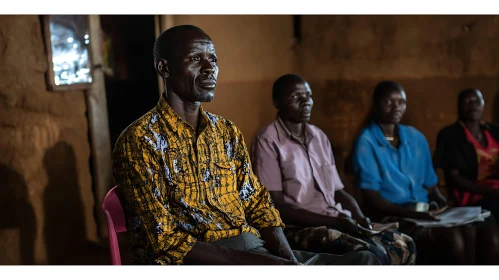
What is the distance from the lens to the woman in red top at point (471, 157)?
3404 millimetres

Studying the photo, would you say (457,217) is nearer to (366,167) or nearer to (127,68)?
(366,167)

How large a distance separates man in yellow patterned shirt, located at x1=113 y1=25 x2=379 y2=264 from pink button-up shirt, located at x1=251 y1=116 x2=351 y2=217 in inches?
19.2

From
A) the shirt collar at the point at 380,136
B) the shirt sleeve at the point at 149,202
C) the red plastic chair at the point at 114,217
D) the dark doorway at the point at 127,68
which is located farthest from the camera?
the dark doorway at the point at 127,68

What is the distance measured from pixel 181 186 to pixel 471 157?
7.36 ft

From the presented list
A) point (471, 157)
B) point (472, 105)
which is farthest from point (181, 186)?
point (472, 105)

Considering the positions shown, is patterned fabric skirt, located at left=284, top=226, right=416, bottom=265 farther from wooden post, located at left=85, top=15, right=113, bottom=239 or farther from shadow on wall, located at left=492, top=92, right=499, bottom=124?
shadow on wall, located at left=492, top=92, right=499, bottom=124

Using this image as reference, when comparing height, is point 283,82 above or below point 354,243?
above

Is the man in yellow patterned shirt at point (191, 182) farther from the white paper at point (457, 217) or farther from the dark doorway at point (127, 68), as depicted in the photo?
the dark doorway at point (127, 68)

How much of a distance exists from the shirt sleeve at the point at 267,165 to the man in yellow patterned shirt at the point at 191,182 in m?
0.45

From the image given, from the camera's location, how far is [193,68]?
2.12 m

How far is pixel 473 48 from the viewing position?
165 inches

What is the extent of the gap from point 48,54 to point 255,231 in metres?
1.90

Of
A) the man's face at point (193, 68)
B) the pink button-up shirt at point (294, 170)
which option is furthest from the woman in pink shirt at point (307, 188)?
the man's face at point (193, 68)
